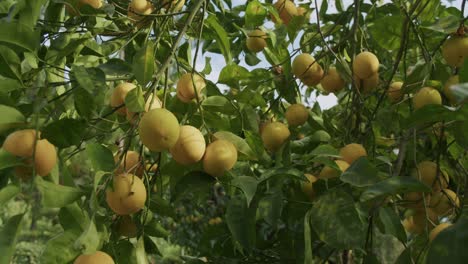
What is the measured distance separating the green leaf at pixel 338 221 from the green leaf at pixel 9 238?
38 cm

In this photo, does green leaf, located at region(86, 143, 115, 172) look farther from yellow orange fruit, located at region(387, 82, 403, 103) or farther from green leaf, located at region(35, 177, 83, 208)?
yellow orange fruit, located at region(387, 82, 403, 103)

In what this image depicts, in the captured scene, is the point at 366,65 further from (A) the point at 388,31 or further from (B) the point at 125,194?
(B) the point at 125,194

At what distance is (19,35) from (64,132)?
0.49 feet

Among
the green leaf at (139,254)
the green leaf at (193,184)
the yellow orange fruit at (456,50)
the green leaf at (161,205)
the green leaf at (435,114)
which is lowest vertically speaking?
the green leaf at (139,254)

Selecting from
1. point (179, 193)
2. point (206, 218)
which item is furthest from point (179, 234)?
point (179, 193)

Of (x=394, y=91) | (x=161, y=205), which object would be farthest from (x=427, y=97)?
(x=161, y=205)

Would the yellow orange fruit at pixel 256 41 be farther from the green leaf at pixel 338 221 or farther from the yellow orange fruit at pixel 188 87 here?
the green leaf at pixel 338 221

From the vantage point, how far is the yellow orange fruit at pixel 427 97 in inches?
35.5

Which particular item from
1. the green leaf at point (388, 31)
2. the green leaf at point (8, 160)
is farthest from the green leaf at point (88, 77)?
the green leaf at point (388, 31)

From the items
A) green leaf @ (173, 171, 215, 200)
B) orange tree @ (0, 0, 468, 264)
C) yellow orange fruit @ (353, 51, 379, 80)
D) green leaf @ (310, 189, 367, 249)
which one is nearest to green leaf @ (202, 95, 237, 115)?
orange tree @ (0, 0, 468, 264)

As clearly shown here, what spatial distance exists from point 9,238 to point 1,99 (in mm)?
178

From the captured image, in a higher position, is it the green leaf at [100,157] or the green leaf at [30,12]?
the green leaf at [30,12]

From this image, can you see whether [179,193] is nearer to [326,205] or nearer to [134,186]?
[134,186]

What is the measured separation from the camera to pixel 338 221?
2.33ft
